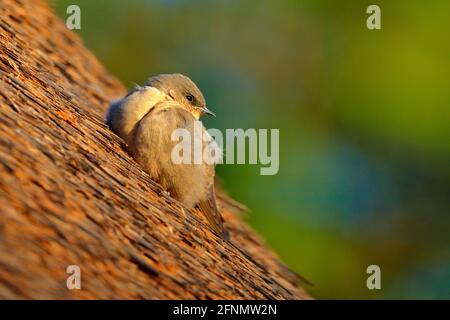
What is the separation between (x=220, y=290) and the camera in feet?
14.9

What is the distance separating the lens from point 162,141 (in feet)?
18.3

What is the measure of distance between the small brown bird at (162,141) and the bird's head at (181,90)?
85 millimetres

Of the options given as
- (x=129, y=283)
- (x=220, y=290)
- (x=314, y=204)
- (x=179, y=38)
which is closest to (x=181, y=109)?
(x=220, y=290)

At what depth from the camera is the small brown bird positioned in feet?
18.4

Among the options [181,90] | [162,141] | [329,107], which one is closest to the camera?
[162,141]

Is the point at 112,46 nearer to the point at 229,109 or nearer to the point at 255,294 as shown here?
the point at 229,109

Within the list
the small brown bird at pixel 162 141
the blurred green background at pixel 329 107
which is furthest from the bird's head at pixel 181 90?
the blurred green background at pixel 329 107

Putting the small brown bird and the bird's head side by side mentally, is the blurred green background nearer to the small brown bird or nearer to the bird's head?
the bird's head

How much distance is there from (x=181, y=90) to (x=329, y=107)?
12163 millimetres

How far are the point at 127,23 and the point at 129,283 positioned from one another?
15742 millimetres

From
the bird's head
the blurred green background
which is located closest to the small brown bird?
the bird's head

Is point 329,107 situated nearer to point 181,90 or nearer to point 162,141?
point 181,90

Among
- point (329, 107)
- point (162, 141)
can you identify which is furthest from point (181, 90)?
point (329, 107)

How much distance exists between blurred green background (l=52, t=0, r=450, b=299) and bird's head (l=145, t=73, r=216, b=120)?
332 inches
